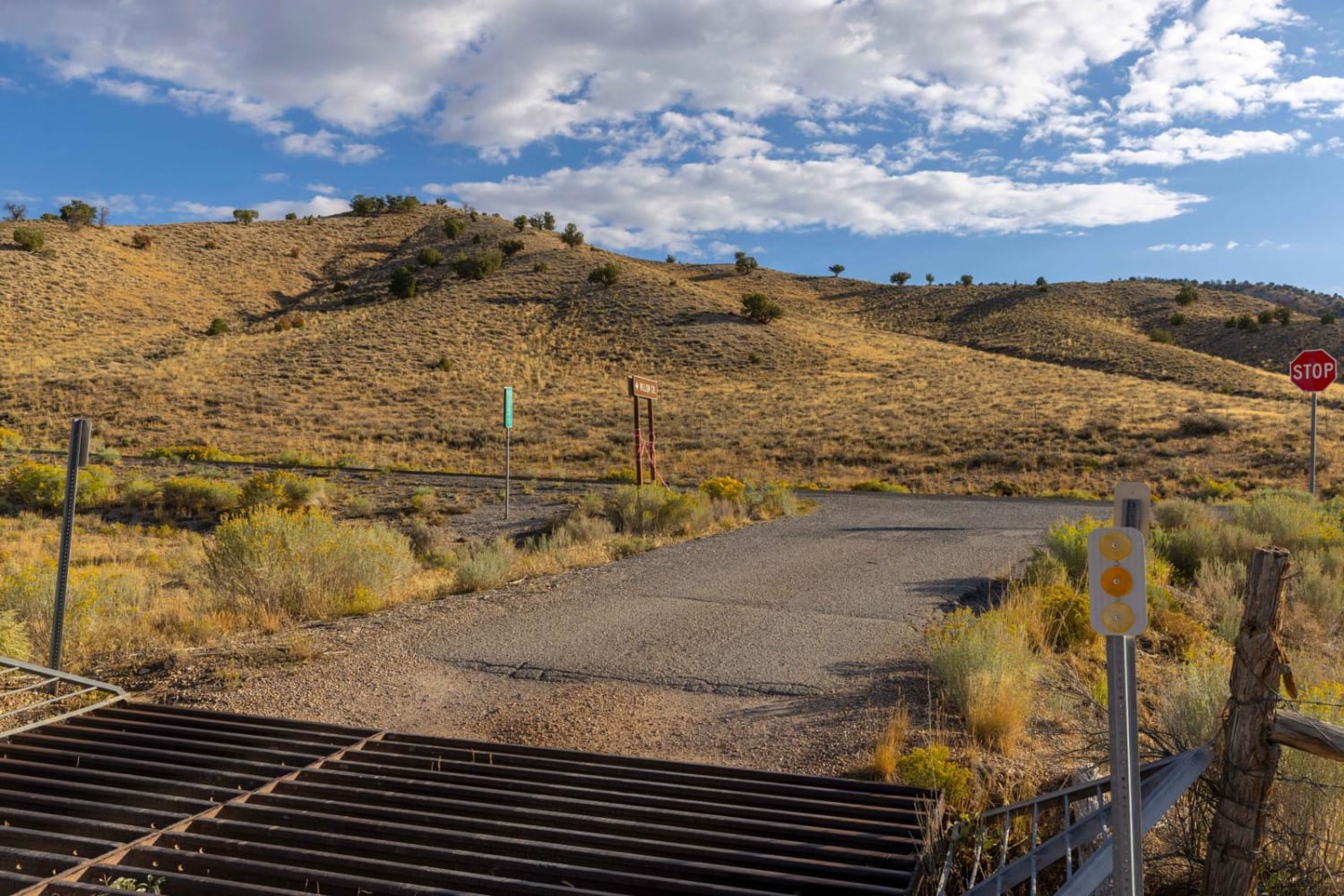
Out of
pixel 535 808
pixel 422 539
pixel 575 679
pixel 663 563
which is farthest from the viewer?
pixel 422 539

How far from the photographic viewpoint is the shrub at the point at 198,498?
20.0 meters

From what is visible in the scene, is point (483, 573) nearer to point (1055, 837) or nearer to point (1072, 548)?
point (1072, 548)

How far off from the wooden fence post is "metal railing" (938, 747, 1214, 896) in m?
0.19

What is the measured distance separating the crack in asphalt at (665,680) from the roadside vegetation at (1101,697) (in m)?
0.93

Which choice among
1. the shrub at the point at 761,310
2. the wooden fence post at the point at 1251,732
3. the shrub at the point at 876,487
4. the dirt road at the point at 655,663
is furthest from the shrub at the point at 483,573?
the shrub at the point at 761,310

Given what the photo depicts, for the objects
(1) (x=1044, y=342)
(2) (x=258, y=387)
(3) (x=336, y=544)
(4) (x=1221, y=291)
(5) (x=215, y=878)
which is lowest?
(5) (x=215, y=878)

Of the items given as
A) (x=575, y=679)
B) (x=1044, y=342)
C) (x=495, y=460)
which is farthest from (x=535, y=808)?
(x=1044, y=342)

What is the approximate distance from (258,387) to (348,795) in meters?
42.9

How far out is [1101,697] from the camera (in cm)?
566

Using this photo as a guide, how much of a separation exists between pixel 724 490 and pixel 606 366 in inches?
1341

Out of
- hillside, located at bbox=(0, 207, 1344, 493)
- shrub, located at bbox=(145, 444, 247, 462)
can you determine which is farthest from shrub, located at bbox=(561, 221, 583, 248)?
shrub, located at bbox=(145, 444, 247, 462)

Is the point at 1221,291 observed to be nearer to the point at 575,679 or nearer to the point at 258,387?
the point at 258,387

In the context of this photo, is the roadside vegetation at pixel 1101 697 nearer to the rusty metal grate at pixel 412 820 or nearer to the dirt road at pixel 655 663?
the dirt road at pixel 655 663

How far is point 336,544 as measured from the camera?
913cm
